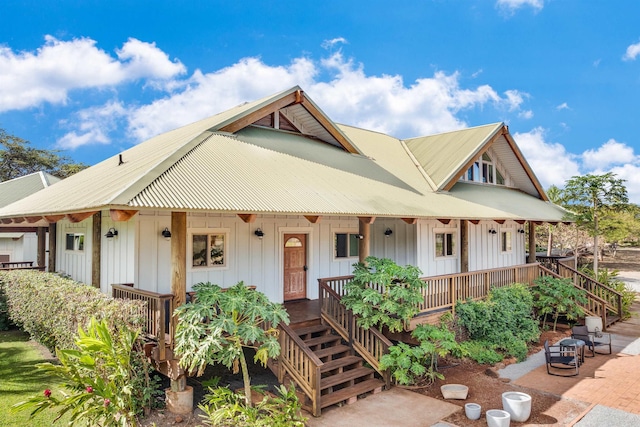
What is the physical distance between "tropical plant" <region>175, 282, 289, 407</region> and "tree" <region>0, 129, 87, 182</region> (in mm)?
45905

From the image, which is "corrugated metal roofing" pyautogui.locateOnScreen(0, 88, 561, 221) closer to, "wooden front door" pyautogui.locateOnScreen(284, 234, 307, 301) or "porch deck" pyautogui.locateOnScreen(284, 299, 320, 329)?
"wooden front door" pyautogui.locateOnScreen(284, 234, 307, 301)

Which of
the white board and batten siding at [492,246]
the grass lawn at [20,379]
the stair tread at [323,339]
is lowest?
the grass lawn at [20,379]

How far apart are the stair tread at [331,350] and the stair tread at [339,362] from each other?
0.56 feet

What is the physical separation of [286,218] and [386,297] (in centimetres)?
385

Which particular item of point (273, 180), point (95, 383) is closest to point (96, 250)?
point (273, 180)

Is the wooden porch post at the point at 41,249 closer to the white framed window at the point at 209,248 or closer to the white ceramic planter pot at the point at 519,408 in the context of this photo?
the white framed window at the point at 209,248

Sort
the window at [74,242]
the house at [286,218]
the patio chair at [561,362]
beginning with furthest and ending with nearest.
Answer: the window at [74,242] < the patio chair at [561,362] < the house at [286,218]

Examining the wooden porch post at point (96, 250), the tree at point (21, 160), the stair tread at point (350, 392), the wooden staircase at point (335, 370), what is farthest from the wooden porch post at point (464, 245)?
the tree at point (21, 160)

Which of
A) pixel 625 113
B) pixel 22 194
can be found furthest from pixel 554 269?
pixel 625 113

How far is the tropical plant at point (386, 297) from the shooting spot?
9969mm

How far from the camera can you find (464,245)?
15672 mm

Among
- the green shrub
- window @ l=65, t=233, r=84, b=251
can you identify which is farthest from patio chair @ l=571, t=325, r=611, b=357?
window @ l=65, t=233, r=84, b=251

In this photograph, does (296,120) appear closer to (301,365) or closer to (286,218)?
(286,218)

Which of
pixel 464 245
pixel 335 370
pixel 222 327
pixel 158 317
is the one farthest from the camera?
pixel 464 245
